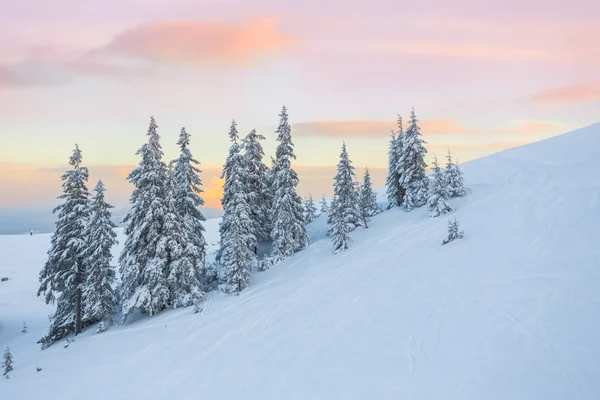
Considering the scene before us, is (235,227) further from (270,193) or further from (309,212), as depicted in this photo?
(309,212)

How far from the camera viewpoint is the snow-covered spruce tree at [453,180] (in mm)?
40594

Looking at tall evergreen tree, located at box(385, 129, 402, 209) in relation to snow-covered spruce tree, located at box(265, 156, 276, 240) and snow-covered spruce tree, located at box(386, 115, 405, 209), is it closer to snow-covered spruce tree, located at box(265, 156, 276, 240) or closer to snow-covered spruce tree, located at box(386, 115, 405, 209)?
snow-covered spruce tree, located at box(386, 115, 405, 209)

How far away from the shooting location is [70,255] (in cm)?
2900

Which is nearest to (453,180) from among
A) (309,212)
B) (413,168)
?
(413,168)

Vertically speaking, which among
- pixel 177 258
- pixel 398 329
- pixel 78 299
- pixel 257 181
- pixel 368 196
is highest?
pixel 257 181

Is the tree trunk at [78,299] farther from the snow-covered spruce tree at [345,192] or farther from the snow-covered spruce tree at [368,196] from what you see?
the snow-covered spruce tree at [368,196]

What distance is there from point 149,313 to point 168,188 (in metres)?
9.95

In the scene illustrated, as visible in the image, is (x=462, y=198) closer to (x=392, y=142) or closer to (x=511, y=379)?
(x=392, y=142)

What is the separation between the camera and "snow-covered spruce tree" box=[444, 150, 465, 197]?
133 ft

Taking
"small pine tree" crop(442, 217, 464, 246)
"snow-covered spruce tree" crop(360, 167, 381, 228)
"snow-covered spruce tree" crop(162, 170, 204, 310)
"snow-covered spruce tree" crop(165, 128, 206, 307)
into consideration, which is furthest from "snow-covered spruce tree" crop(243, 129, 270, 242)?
"small pine tree" crop(442, 217, 464, 246)

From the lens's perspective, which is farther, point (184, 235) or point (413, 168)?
point (413, 168)

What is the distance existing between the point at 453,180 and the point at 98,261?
36242 mm

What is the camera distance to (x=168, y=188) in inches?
1159

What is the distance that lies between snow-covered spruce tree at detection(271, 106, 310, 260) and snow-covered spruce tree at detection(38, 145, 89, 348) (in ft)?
55.4
